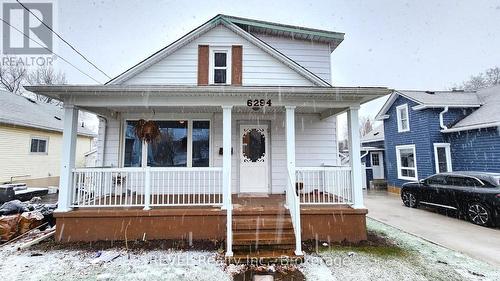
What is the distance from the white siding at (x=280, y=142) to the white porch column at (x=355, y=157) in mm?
1857

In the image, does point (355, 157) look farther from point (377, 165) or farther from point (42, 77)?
point (42, 77)

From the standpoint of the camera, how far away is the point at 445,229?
6.59 m

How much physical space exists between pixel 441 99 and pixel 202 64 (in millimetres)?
11588

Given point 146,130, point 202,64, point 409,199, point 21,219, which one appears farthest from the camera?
point 409,199

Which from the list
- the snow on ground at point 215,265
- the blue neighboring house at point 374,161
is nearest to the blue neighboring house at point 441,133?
the blue neighboring house at point 374,161

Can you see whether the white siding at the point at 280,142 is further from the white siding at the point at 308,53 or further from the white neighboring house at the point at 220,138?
the white siding at the point at 308,53

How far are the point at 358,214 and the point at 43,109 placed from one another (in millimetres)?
18809

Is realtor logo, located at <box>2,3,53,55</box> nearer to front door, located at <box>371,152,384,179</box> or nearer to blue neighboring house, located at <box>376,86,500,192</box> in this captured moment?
blue neighboring house, located at <box>376,86,500,192</box>

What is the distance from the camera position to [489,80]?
93.6 feet

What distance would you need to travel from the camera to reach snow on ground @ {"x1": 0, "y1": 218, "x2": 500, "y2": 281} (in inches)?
156

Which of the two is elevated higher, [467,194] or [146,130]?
[146,130]

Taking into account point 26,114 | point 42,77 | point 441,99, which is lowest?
point 26,114

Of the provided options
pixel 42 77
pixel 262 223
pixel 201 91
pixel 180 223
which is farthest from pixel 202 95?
pixel 42 77

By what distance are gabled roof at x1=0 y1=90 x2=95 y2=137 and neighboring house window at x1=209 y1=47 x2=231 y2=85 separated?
1017 centimetres
